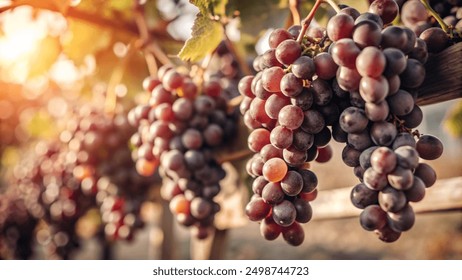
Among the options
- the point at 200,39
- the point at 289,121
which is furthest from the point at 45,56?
the point at 289,121

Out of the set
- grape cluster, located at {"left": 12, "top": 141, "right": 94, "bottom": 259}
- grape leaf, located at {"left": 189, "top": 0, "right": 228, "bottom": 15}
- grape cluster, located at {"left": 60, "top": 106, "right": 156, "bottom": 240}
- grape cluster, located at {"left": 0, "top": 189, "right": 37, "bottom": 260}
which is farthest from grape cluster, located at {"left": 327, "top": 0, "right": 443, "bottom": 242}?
grape cluster, located at {"left": 0, "top": 189, "right": 37, "bottom": 260}

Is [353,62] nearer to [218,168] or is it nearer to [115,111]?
[218,168]

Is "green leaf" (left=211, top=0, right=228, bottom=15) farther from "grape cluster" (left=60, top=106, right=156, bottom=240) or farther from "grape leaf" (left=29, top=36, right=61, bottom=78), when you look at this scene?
"grape leaf" (left=29, top=36, right=61, bottom=78)

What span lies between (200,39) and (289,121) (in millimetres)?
292

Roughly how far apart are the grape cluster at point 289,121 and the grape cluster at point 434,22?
152 millimetres

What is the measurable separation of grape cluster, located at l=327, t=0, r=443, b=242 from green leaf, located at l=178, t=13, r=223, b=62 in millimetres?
274

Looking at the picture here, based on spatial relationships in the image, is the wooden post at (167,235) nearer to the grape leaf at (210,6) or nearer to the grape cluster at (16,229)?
the grape cluster at (16,229)

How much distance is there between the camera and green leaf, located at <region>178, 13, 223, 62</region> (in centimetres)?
68

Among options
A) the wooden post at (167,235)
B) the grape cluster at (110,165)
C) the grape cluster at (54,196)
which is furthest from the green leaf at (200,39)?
the wooden post at (167,235)

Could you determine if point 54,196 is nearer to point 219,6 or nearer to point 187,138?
point 187,138

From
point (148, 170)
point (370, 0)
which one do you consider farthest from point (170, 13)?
point (370, 0)

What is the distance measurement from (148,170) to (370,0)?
0.63 meters

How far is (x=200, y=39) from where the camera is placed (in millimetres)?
701
